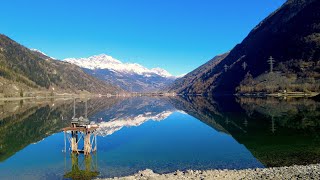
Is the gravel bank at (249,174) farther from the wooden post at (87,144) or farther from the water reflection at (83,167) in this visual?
the wooden post at (87,144)

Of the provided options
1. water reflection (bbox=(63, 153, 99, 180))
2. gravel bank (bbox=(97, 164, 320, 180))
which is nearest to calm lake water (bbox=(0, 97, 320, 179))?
water reflection (bbox=(63, 153, 99, 180))

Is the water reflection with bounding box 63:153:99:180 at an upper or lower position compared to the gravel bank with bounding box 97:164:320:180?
lower

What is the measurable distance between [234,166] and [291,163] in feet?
24.9

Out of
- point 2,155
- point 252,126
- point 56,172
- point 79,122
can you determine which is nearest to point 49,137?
point 2,155

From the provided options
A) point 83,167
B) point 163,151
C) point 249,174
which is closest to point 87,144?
point 83,167

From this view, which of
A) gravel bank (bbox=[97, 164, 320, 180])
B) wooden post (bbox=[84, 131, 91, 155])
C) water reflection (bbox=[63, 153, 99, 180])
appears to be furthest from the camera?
wooden post (bbox=[84, 131, 91, 155])

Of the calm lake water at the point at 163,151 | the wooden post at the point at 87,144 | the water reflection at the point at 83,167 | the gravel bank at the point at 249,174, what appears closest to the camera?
the gravel bank at the point at 249,174

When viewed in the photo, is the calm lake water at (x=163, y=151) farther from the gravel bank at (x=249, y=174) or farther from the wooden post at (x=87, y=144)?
the gravel bank at (x=249, y=174)

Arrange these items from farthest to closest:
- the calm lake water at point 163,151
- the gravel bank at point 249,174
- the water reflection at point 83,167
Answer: the calm lake water at point 163,151, the water reflection at point 83,167, the gravel bank at point 249,174

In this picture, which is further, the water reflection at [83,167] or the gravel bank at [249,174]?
the water reflection at [83,167]

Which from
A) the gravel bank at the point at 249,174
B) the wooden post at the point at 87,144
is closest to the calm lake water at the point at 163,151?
the wooden post at the point at 87,144

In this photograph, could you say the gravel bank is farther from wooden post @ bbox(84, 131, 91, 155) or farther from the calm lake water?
wooden post @ bbox(84, 131, 91, 155)

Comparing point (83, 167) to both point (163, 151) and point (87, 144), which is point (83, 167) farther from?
point (163, 151)

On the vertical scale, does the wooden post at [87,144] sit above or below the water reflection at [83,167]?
above
